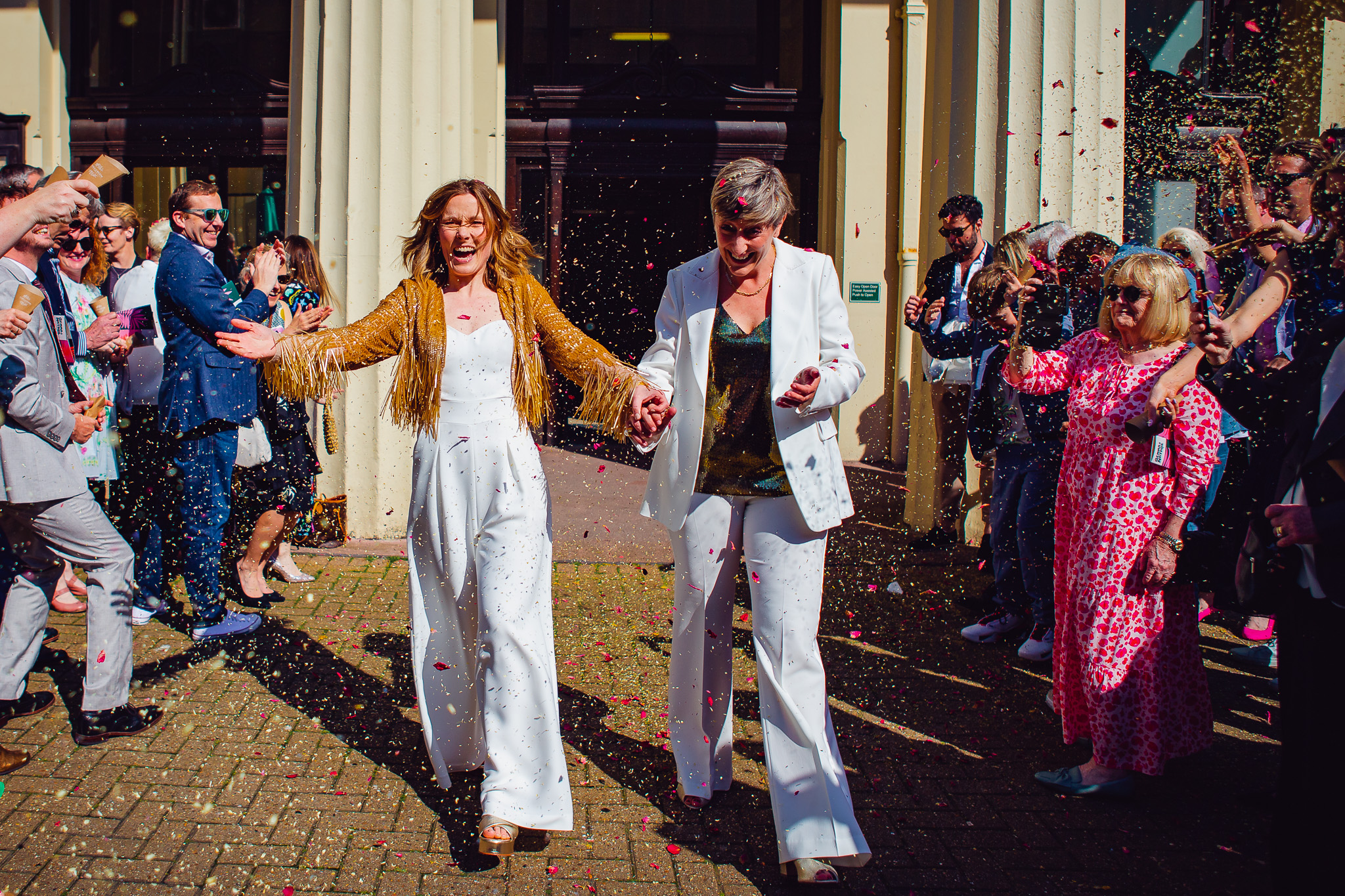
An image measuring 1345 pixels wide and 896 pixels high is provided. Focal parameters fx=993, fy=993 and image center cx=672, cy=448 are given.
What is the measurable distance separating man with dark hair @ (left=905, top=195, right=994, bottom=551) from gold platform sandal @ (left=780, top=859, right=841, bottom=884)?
139 inches

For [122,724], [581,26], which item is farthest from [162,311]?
[581,26]

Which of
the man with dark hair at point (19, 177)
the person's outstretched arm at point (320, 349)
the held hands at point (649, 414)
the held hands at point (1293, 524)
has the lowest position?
the held hands at point (1293, 524)

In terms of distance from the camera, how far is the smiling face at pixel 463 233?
328cm

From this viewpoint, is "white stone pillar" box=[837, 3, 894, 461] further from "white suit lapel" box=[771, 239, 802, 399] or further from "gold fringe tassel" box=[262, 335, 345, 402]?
"gold fringe tassel" box=[262, 335, 345, 402]

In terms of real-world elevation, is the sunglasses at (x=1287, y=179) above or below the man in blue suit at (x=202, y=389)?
above

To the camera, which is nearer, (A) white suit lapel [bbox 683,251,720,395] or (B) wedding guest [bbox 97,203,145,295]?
(A) white suit lapel [bbox 683,251,720,395]

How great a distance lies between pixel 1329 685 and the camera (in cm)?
234

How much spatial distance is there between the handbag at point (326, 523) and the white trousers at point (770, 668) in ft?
13.6

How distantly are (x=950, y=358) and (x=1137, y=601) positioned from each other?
2.68 meters

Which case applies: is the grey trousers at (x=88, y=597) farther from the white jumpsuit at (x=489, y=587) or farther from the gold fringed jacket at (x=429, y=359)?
the white jumpsuit at (x=489, y=587)

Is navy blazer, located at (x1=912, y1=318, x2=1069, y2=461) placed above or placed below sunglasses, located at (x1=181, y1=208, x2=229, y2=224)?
below

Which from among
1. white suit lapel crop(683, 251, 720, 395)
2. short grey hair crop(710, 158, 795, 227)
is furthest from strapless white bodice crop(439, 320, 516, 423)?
short grey hair crop(710, 158, 795, 227)

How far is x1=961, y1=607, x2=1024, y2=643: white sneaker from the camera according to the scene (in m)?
5.04

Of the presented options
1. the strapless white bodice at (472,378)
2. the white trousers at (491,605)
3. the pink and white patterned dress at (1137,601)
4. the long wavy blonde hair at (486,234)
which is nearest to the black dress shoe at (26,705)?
the white trousers at (491,605)
